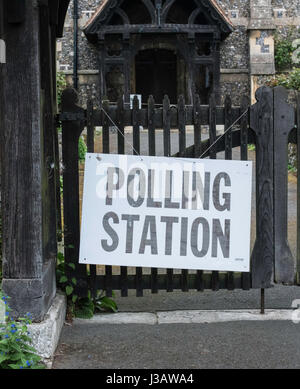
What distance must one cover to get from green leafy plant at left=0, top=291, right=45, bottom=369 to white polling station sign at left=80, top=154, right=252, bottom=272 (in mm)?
961

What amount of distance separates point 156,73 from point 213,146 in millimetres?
16159

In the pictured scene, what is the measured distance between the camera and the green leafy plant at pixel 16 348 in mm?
3123

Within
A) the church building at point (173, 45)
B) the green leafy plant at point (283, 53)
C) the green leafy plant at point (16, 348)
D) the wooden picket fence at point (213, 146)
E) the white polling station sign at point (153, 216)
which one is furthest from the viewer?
the green leafy plant at point (283, 53)

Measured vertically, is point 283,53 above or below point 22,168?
above

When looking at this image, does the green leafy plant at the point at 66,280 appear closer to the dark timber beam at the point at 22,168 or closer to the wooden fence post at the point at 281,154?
the dark timber beam at the point at 22,168

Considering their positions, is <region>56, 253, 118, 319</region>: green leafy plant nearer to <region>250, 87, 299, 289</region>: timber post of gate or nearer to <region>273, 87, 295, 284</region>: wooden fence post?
<region>250, 87, 299, 289</region>: timber post of gate

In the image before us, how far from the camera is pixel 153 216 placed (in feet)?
13.7

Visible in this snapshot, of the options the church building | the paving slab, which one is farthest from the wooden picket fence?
the church building

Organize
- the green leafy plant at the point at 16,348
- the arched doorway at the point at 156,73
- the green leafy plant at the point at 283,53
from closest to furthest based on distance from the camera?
the green leafy plant at the point at 16,348 → the green leafy plant at the point at 283,53 → the arched doorway at the point at 156,73

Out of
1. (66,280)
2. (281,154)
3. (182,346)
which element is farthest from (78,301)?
(281,154)

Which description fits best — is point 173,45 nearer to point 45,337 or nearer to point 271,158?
point 271,158

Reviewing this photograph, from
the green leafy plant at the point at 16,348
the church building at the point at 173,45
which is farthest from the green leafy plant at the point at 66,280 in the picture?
the church building at the point at 173,45

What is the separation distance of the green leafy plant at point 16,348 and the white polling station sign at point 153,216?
96cm
